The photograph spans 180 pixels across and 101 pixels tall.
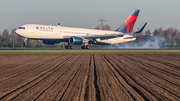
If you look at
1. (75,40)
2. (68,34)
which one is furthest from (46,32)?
(75,40)

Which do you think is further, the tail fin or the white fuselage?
the tail fin

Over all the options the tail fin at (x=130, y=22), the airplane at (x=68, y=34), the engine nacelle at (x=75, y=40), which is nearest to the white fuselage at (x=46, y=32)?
the airplane at (x=68, y=34)

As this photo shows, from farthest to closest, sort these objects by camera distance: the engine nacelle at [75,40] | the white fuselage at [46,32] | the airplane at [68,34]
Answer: the engine nacelle at [75,40] → the airplane at [68,34] → the white fuselage at [46,32]

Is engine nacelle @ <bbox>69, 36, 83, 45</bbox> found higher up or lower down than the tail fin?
lower down

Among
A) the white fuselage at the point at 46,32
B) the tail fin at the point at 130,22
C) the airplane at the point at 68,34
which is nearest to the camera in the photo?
the white fuselage at the point at 46,32

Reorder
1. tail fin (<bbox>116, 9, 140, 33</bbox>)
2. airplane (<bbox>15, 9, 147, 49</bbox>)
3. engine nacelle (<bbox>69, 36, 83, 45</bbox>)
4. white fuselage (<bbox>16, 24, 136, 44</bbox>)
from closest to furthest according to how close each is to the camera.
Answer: white fuselage (<bbox>16, 24, 136, 44</bbox>), airplane (<bbox>15, 9, 147, 49</bbox>), engine nacelle (<bbox>69, 36, 83, 45</bbox>), tail fin (<bbox>116, 9, 140, 33</bbox>)

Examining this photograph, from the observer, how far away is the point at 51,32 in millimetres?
44562

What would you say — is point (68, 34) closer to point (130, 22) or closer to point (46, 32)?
point (46, 32)

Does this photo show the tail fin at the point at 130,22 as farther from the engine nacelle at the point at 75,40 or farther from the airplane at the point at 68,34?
the engine nacelle at the point at 75,40

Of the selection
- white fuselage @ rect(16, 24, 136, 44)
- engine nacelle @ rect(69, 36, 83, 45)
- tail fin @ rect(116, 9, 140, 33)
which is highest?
tail fin @ rect(116, 9, 140, 33)

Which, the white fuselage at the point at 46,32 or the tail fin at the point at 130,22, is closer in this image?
the white fuselage at the point at 46,32

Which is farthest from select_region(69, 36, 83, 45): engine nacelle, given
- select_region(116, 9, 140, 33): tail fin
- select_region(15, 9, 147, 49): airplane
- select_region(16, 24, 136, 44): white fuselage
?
select_region(116, 9, 140, 33): tail fin

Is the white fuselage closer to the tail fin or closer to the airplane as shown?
the airplane

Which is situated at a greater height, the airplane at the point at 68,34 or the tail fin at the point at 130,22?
the tail fin at the point at 130,22
